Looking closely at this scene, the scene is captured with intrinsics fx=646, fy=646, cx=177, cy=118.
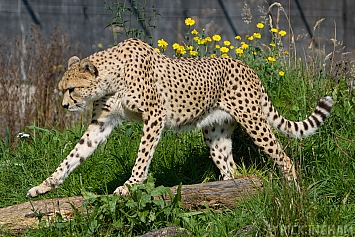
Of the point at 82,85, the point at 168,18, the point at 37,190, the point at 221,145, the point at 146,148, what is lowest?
the point at 37,190

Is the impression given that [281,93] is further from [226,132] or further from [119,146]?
[119,146]

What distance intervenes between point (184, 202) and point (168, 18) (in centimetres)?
516

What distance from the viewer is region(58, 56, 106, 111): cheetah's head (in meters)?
4.11

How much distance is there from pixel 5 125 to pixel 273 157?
2.78m

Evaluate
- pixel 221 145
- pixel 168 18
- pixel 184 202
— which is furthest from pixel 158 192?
pixel 168 18

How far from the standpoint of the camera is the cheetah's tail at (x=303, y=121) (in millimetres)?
4512

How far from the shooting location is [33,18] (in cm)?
816

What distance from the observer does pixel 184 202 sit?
3.86 meters

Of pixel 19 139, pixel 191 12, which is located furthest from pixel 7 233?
pixel 191 12

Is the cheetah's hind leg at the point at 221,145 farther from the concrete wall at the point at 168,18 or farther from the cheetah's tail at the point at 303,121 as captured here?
the concrete wall at the point at 168,18

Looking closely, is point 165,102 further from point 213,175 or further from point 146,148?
point 213,175

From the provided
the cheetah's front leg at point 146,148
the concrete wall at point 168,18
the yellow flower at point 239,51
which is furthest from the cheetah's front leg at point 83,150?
the concrete wall at point 168,18

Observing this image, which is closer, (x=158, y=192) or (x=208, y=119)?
(x=158, y=192)

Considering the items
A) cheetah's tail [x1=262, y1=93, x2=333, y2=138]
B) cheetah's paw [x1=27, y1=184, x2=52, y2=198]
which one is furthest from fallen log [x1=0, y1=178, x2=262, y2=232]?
cheetah's tail [x1=262, y1=93, x2=333, y2=138]
